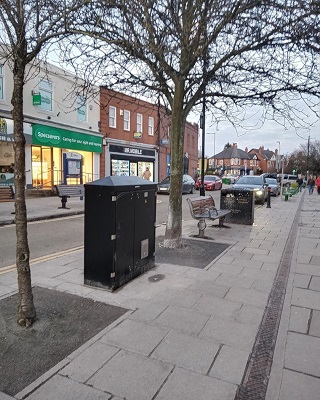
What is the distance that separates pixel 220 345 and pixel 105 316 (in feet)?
4.32

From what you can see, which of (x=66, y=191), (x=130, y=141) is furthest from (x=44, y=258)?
(x=130, y=141)

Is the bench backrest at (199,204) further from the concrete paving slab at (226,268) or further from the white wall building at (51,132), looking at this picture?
the white wall building at (51,132)

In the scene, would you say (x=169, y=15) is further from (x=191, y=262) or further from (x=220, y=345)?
(x=220, y=345)

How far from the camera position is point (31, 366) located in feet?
8.71

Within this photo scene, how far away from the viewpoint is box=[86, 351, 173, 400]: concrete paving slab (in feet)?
7.71

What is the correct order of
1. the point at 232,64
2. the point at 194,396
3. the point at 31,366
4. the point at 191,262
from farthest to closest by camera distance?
the point at 232,64 < the point at 191,262 < the point at 31,366 < the point at 194,396

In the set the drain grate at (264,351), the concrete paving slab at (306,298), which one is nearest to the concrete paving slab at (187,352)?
the drain grate at (264,351)

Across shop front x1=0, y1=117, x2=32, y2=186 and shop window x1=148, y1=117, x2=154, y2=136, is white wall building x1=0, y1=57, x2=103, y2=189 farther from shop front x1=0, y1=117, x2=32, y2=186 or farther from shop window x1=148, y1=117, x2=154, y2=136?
shop window x1=148, y1=117, x2=154, y2=136

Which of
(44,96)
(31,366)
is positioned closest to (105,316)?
(31,366)

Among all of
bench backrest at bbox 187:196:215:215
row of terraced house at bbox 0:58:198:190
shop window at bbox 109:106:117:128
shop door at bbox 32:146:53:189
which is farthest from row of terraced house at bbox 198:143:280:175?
bench backrest at bbox 187:196:215:215

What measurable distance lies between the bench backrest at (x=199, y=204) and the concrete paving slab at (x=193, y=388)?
561 centimetres

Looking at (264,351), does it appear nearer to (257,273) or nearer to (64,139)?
(257,273)

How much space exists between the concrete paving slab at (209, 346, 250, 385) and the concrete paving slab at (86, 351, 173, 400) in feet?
1.31

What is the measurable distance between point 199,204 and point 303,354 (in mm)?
5785
